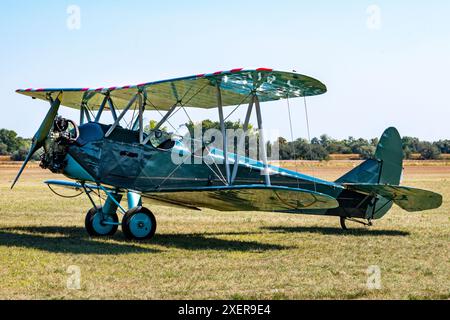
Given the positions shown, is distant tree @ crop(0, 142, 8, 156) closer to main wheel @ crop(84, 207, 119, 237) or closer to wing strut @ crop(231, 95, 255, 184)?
main wheel @ crop(84, 207, 119, 237)

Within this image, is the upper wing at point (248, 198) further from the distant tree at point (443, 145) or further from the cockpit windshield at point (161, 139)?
the distant tree at point (443, 145)

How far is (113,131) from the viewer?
11.0m

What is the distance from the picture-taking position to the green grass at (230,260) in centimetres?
680

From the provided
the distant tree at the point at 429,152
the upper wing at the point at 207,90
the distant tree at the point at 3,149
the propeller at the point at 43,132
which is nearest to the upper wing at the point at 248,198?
the propeller at the point at 43,132

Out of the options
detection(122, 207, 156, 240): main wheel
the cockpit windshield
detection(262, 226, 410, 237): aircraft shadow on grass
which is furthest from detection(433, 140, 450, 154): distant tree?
detection(122, 207, 156, 240): main wheel

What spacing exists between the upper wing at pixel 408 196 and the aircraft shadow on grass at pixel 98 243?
104 inches

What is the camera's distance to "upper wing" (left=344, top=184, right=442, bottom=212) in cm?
1135

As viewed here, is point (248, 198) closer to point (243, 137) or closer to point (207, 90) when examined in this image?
point (243, 137)

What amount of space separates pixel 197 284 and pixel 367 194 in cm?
651

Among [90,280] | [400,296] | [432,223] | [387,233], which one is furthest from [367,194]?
[90,280]

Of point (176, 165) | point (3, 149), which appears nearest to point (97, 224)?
point (176, 165)

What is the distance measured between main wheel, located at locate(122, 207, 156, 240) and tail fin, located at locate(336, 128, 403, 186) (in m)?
4.61
